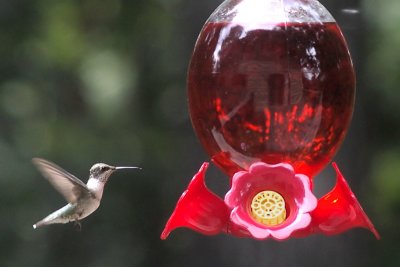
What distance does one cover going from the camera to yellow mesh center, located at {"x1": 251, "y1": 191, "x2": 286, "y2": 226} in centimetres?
248

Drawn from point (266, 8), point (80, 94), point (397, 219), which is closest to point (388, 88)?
point (397, 219)

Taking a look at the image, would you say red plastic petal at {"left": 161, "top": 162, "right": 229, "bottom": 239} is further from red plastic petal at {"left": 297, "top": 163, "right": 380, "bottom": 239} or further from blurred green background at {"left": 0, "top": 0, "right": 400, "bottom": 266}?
blurred green background at {"left": 0, "top": 0, "right": 400, "bottom": 266}

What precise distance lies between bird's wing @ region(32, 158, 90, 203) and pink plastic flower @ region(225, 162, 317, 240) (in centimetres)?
51

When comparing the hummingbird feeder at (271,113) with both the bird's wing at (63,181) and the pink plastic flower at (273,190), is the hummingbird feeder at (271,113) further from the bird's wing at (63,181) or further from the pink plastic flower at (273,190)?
the bird's wing at (63,181)

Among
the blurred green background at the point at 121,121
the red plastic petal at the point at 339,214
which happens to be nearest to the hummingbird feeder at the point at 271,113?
the red plastic petal at the point at 339,214

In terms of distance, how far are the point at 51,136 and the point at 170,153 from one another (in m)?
0.62

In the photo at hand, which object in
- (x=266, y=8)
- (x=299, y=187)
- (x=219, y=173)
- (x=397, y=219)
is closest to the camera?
(x=299, y=187)

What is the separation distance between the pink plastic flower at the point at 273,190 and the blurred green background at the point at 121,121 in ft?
5.31

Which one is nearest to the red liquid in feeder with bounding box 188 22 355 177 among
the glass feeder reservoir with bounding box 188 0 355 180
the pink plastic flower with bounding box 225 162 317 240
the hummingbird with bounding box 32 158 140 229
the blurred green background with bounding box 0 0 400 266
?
the glass feeder reservoir with bounding box 188 0 355 180

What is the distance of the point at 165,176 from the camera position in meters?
4.89

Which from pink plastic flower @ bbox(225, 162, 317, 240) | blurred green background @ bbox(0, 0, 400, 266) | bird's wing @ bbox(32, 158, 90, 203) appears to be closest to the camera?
pink plastic flower @ bbox(225, 162, 317, 240)

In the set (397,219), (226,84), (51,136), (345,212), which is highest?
(226,84)

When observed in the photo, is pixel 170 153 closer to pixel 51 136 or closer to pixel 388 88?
pixel 51 136

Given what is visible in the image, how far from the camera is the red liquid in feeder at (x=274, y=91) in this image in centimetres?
253
